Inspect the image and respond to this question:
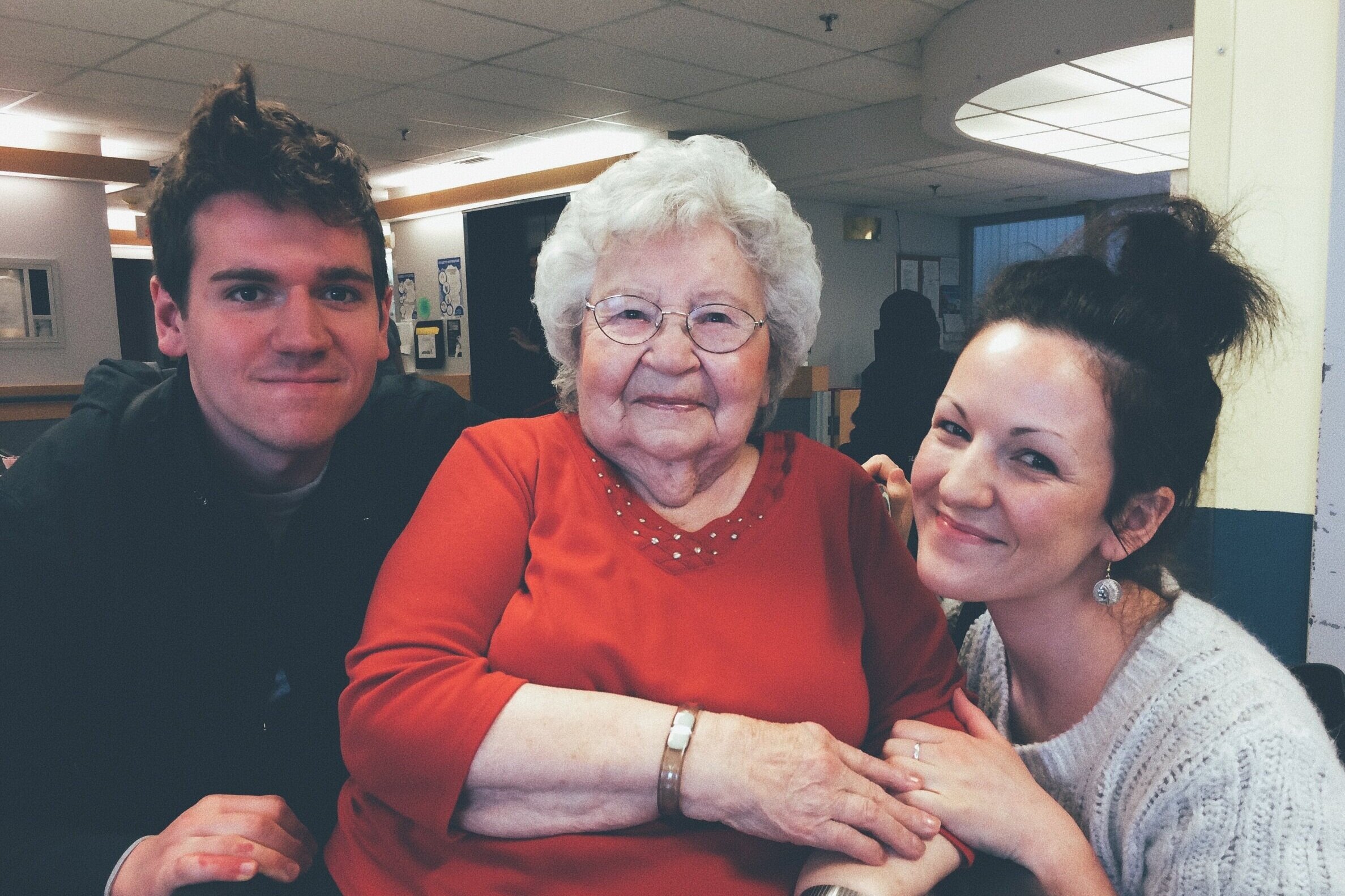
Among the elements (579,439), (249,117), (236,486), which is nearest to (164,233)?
(249,117)

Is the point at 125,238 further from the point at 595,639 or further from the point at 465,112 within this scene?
the point at 595,639

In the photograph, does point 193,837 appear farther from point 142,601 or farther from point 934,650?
point 934,650

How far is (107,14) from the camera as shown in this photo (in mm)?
4699

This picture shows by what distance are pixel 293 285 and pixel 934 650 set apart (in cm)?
114

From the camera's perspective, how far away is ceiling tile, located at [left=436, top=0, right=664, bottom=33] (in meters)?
4.59

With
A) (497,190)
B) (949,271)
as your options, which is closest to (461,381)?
(497,190)

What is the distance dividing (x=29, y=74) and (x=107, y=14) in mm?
1608

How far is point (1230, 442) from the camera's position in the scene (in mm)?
2033

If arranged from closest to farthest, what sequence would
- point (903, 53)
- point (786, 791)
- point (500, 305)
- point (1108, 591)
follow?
1. point (786, 791)
2. point (1108, 591)
3. point (903, 53)
4. point (500, 305)

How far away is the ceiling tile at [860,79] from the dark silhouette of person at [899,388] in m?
2.32

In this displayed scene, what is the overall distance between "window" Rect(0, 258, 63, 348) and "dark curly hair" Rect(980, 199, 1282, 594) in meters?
8.12

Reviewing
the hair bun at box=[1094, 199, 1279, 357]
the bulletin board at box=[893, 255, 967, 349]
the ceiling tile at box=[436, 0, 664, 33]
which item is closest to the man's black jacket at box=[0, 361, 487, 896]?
the hair bun at box=[1094, 199, 1279, 357]

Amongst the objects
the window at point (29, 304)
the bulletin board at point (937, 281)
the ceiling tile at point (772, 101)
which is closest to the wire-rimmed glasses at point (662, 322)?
the ceiling tile at point (772, 101)

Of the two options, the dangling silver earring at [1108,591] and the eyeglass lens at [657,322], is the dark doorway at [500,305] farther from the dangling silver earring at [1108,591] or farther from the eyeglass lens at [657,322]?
the dangling silver earring at [1108,591]
